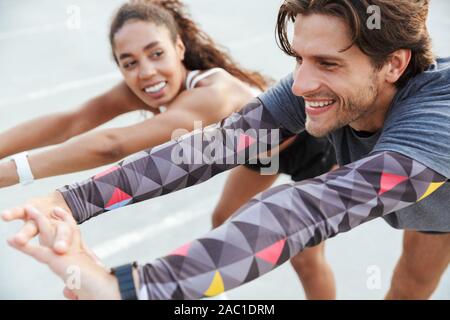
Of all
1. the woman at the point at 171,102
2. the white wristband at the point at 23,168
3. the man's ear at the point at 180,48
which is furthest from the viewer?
the man's ear at the point at 180,48

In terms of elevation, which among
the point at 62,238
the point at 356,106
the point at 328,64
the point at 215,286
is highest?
the point at 328,64

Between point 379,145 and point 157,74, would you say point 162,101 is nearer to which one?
point 157,74

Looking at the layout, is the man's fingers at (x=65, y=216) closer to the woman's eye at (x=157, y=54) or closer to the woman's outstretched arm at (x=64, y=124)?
the woman's outstretched arm at (x=64, y=124)

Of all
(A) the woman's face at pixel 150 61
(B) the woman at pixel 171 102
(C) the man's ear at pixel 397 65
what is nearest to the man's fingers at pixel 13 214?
(B) the woman at pixel 171 102

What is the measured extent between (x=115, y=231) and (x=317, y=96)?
175 cm

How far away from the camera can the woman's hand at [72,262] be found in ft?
3.26

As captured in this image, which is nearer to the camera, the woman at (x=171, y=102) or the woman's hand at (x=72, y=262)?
the woman's hand at (x=72, y=262)

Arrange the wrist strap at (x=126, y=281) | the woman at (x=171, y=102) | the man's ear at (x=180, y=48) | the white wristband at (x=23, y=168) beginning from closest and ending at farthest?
the wrist strap at (x=126, y=281) < the white wristband at (x=23, y=168) < the woman at (x=171, y=102) < the man's ear at (x=180, y=48)

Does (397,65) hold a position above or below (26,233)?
above

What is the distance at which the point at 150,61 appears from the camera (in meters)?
2.20

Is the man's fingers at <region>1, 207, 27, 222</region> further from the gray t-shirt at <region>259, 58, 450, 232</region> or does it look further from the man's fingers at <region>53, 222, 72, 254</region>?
the gray t-shirt at <region>259, 58, 450, 232</region>

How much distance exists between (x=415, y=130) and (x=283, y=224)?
39cm

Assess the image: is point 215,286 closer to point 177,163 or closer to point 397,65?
point 177,163

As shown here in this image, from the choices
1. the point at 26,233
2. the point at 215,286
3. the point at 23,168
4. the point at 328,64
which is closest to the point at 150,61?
the point at 23,168
